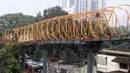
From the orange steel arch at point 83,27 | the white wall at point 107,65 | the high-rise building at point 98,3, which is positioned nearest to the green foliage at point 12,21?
the orange steel arch at point 83,27

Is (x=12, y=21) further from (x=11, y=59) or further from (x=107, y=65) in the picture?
(x=107, y=65)

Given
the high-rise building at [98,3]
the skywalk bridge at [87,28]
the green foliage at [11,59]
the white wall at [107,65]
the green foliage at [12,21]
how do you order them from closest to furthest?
the skywalk bridge at [87,28], the white wall at [107,65], the green foliage at [11,59], the green foliage at [12,21], the high-rise building at [98,3]

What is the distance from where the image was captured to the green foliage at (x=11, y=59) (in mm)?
33987

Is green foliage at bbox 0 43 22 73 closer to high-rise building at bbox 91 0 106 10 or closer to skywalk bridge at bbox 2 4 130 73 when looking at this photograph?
skywalk bridge at bbox 2 4 130 73

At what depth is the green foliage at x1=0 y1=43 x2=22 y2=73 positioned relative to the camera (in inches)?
1338

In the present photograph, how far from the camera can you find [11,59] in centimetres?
3522

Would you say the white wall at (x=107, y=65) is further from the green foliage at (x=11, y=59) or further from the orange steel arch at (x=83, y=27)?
the green foliage at (x=11, y=59)

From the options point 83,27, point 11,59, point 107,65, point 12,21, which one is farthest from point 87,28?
point 12,21

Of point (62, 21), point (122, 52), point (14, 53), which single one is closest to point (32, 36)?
→ point (14, 53)

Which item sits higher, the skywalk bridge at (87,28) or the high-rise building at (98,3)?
the high-rise building at (98,3)

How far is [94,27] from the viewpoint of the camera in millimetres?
20172

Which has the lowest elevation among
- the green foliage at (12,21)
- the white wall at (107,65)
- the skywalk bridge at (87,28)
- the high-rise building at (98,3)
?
the white wall at (107,65)

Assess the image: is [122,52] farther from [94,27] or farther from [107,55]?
[94,27]

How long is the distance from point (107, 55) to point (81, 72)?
4175 millimetres
